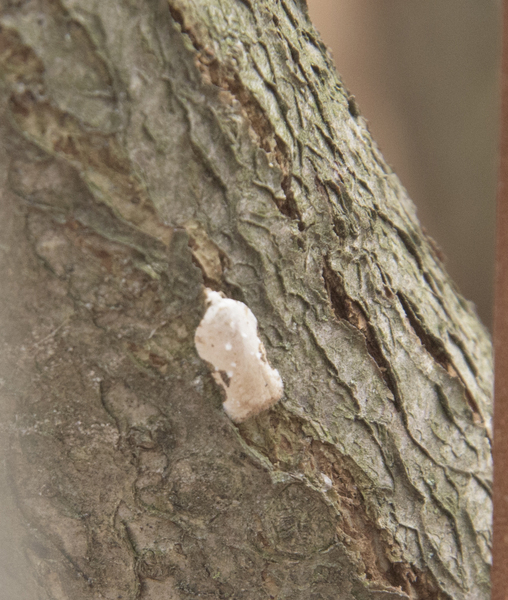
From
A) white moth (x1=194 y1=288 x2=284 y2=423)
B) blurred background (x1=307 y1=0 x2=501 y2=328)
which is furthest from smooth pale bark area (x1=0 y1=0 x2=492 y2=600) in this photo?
blurred background (x1=307 y1=0 x2=501 y2=328)

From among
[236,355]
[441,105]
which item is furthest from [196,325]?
[441,105]

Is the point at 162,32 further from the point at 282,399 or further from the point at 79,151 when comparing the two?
the point at 282,399

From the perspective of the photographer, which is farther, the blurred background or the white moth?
the blurred background

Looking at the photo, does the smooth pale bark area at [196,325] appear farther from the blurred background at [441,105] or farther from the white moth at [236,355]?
the blurred background at [441,105]

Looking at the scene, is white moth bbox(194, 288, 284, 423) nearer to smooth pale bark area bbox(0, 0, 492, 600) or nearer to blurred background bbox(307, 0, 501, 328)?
smooth pale bark area bbox(0, 0, 492, 600)

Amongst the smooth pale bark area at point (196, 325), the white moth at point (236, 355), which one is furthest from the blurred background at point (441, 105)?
the white moth at point (236, 355)
